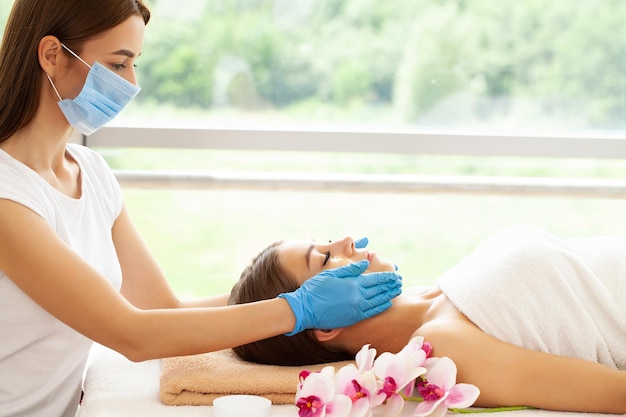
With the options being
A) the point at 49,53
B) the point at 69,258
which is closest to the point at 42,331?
the point at 69,258

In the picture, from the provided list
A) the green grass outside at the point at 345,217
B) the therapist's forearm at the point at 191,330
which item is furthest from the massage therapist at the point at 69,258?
the green grass outside at the point at 345,217

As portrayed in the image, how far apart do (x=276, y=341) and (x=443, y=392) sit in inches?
17.1

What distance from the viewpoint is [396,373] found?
1484mm

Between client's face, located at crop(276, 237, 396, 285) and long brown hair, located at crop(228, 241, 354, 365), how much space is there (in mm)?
19

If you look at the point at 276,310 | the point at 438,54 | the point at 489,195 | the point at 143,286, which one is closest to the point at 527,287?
the point at 276,310

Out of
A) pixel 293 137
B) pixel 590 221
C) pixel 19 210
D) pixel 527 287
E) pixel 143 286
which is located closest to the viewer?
pixel 19 210

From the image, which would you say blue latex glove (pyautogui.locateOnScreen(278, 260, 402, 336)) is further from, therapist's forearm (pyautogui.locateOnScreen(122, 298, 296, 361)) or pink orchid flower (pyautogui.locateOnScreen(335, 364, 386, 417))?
pink orchid flower (pyautogui.locateOnScreen(335, 364, 386, 417))

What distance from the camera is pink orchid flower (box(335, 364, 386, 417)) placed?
1438 mm

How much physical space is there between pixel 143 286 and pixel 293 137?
4.56 ft

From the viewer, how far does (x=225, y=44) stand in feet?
11.0

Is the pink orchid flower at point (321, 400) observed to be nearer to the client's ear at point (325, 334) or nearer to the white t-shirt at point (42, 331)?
the client's ear at point (325, 334)

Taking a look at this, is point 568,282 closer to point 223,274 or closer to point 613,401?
point 613,401

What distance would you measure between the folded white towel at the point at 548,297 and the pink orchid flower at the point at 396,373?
0.22 meters

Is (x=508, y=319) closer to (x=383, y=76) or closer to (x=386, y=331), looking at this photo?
(x=386, y=331)
